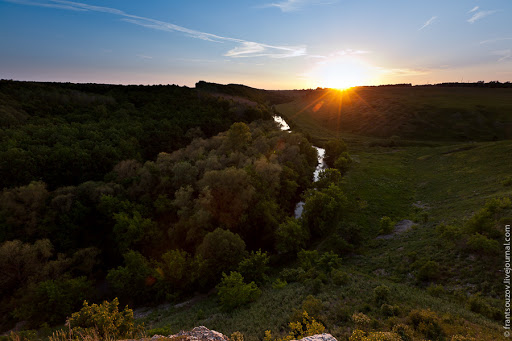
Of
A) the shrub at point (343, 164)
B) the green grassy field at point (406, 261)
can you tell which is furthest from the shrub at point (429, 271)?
the shrub at point (343, 164)

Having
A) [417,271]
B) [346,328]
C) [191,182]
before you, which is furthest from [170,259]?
[417,271]

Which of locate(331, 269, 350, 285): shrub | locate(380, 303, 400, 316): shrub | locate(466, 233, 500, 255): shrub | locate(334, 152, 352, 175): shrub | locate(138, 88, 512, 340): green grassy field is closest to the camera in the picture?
locate(380, 303, 400, 316): shrub

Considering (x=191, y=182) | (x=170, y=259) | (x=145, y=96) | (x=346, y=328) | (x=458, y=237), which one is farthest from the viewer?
(x=145, y=96)

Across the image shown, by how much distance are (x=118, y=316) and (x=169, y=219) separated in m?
25.6

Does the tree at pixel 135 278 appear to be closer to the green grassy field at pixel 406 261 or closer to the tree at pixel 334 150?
the green grassy field at pixel 406 261

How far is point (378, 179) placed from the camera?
64188 mm

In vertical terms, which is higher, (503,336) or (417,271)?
(503,336)

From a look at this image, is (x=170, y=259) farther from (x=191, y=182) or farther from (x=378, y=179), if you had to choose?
(x=378, y=179)

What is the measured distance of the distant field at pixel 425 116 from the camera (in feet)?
355

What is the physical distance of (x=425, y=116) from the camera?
12662 cm

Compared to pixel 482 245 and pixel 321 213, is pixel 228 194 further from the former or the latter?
pixel 482 245

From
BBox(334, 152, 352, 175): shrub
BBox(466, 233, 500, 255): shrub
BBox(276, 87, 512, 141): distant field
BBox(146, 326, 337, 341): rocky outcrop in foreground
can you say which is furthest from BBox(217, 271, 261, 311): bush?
BBox(276, 87, 512, 141): distant field

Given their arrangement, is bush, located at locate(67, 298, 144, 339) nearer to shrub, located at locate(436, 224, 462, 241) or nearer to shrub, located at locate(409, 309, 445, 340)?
shrub, located at locate(409, 309, 445, 340)

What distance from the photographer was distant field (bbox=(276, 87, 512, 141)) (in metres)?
108
